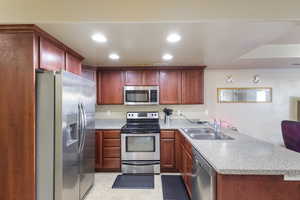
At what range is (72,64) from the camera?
2973 mm

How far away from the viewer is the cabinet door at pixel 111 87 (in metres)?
4.24

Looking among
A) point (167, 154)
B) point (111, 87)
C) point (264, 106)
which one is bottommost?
point (167, 154)

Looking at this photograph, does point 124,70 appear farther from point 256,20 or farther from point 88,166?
point 256,20

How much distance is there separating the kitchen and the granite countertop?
0.04ft

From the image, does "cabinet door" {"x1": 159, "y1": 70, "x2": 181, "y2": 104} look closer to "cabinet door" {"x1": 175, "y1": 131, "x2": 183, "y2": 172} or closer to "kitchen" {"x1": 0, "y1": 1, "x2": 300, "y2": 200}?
"kitchen" {"x1": 0, "y1": 1, "x2": 300, "y2": 200}

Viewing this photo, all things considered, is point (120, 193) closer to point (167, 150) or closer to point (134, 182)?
point (134, 182)

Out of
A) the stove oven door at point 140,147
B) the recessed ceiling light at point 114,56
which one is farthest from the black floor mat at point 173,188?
the recessed ceiling light at point 114,56

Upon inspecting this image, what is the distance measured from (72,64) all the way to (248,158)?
270 cm

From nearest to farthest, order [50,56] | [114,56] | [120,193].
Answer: [50,56] < [120,193] < [114,56]

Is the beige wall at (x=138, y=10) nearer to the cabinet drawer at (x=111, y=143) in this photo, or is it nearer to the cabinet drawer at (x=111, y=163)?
the cabinet drawer at (x=111, y=143)

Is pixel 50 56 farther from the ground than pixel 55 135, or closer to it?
farther from the ground

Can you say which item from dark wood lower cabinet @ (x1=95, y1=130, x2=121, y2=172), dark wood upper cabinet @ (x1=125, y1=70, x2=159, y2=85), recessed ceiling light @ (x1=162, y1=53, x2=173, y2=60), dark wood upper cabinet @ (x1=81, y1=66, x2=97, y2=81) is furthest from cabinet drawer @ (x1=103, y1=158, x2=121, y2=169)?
recessed ceiling light @ (x1=162, y1=53, x2=173, y2=60)

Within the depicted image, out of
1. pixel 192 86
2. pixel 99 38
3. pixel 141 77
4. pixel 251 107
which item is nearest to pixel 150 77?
pixel 141 77

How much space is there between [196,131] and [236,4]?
211cm
